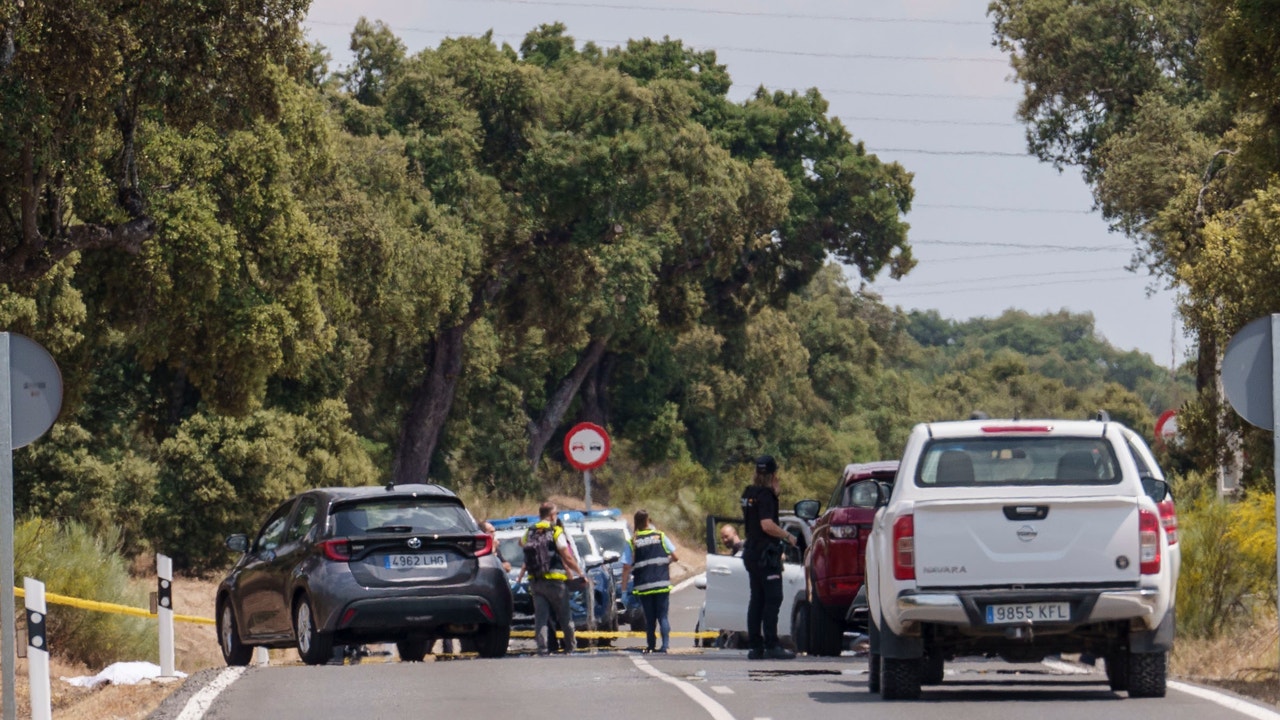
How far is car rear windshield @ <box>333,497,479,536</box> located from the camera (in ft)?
59.4

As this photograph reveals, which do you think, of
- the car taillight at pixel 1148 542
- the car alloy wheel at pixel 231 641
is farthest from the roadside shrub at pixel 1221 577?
the car alloy wheel at pixel 231 641

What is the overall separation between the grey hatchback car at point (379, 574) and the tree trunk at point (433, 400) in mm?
26171

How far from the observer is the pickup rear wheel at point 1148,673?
12.8 meters

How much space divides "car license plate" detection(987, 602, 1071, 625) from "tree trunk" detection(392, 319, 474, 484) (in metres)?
33.5

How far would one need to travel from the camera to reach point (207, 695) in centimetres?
1451

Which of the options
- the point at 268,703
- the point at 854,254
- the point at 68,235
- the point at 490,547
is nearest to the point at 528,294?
the point at 854,254

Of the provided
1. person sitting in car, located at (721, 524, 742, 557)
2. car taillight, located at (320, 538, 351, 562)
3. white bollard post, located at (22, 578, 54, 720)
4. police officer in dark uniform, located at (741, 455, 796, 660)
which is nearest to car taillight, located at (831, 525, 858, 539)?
police officer in dark uniform, located at (741, 455, 796, 660)

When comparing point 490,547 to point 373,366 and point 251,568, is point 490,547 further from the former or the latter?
point 373,366

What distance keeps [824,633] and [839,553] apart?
4.36ft

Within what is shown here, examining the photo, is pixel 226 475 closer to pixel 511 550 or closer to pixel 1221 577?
pixel 511 550

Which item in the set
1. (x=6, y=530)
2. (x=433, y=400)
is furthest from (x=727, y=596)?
(x=433, y=400)

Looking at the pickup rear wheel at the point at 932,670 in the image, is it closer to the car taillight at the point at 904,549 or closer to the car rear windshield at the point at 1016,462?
the car taillight at the point at 904,549

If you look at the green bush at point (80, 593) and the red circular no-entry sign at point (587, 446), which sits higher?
the red circular no-entry sign at point (587, 446)

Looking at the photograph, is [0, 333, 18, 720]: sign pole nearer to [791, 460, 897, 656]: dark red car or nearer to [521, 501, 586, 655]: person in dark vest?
[791, 460, 897, 656]: dark red car
